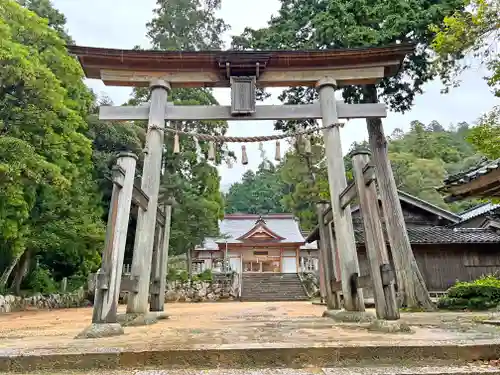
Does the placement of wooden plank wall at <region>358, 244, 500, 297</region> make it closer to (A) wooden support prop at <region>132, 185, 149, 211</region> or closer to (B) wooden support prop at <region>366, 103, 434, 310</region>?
(B) wooden support prop at <region>366, 103, 434, 310</region>

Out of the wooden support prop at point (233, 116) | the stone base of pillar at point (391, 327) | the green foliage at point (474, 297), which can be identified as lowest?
the stone base of pillar at point (391, 327)

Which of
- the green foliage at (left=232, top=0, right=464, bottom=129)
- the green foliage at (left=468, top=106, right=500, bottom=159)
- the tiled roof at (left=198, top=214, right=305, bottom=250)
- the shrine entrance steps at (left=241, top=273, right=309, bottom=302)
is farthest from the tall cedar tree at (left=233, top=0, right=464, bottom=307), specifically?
the tiled roof at (left=198, top=214, right=305, bottom=250)

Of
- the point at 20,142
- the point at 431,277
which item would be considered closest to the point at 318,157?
the point at 431,277

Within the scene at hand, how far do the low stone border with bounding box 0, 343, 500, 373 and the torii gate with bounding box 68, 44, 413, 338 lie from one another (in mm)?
3243

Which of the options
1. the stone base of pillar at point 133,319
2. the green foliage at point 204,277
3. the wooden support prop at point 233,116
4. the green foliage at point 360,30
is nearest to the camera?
the stone base of pillar at point 133,319

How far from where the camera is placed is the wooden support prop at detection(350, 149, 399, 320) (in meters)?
3.84

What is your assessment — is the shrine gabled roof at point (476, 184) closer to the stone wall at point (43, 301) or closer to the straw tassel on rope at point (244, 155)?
the straw tassel on rope at point (244, 155)

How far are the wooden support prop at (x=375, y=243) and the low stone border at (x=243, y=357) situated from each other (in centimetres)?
116

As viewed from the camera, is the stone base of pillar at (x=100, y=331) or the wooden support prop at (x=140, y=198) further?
the wooden support prop at (x=140, y=198)

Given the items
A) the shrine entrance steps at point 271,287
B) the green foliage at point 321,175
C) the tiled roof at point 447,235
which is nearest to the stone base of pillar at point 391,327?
the green foliage at point 321,175

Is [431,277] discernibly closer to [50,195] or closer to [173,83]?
[173,83]

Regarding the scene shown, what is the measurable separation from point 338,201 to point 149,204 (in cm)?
279

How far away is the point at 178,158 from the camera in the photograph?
66.3 ft

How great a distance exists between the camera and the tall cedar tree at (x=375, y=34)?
8.86 metres
